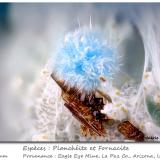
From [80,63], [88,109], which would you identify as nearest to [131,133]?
[88,109]

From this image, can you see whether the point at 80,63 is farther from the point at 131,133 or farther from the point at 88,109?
the point at 131,133

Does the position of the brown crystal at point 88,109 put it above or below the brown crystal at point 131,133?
above

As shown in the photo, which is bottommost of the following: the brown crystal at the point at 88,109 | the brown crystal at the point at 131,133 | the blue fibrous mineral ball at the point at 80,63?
the brown crystal at the point at 131,133

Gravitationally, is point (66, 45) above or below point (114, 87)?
above

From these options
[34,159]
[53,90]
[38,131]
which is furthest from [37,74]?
[34,159]

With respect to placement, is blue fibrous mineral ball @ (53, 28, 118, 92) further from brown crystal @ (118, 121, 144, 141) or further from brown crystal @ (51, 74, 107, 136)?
brown crystal @ (118, 121, 144, 141)

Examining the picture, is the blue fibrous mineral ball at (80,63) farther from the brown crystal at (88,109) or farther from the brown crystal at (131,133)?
the brown crystal at (131,133)

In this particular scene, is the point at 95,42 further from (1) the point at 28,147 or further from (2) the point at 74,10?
(1) the point at 28,147

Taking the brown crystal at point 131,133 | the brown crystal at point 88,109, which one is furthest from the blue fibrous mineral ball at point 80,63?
the brown crystal at point 131,133

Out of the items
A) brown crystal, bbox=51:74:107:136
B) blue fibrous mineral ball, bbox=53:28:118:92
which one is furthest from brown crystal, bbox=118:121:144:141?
blue fibrous mineral ball, bbox=53:28:118:92
